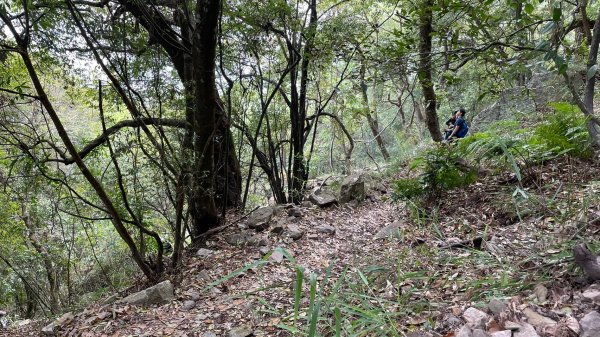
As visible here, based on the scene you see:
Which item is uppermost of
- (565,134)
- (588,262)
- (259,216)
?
(565,134)

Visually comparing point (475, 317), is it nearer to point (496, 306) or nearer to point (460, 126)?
point (496, 306)

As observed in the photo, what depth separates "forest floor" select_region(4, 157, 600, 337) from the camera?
5.13ft

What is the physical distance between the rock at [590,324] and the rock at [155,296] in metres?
2.81

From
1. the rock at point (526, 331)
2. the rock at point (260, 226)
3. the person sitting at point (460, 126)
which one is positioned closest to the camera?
the rock at point (526, 331)

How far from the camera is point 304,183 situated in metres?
6.43

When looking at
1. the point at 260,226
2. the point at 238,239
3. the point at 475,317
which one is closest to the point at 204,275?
the point at 238,239

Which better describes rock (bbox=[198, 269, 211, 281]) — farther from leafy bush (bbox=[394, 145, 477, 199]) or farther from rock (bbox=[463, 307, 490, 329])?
rock (bbox=[463, 307, 490, 329])

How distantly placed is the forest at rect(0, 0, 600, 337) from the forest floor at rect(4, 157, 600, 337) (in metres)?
0.01

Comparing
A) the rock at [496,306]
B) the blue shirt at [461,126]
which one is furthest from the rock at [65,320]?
the blue shirt at [461,126]

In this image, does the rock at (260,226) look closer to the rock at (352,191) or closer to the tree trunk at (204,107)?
the tree trunk at (204,107)

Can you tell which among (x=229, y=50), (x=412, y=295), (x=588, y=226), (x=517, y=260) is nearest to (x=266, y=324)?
(x=412, y=295)

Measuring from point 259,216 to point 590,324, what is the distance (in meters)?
4.01

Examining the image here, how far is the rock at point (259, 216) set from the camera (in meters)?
4.80

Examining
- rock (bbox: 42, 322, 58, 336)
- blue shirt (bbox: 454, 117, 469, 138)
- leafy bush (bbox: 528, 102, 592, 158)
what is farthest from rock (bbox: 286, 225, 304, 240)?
blue shirt (bbox: 454, 117, 469, 138)
